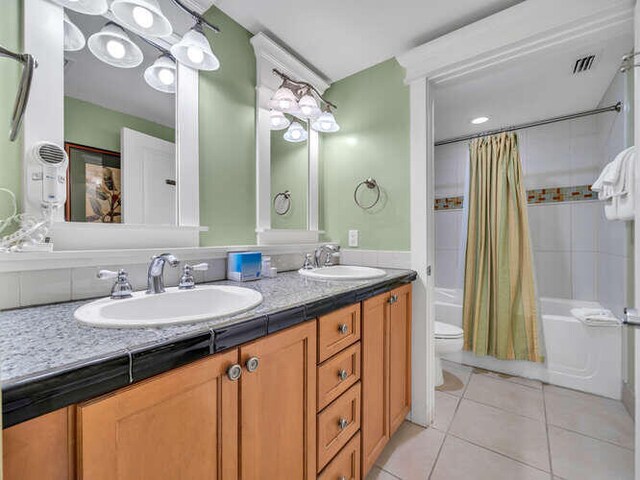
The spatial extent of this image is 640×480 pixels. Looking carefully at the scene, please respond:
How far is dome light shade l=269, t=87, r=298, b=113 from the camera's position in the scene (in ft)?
5.27

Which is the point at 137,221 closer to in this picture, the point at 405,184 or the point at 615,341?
the point at 405,184

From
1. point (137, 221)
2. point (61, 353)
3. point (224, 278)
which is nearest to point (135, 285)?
point (137, 221)

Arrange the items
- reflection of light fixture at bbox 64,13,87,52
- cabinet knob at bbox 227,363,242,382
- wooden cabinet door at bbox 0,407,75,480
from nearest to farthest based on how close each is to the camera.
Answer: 1. wooden cabinet door at bbox 0,407,75,480
2. cabinet knob at bbox 227,363,242,382
3. reflection of light fixture at bbox 64,13,87,52

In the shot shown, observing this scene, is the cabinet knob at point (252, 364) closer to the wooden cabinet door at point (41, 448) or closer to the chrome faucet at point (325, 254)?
the wooden cabinet door at point (41, 448)

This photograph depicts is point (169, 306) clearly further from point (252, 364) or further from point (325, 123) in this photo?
point (325, 123)

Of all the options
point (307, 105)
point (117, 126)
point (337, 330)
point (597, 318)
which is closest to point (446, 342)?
point (597, 318)

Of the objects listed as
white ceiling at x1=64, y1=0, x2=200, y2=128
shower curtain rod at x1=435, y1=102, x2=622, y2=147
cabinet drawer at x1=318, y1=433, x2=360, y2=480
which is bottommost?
cabinet drawer at x1=318, y1=433, x2=360, y2=480

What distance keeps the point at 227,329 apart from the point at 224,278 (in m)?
0.73

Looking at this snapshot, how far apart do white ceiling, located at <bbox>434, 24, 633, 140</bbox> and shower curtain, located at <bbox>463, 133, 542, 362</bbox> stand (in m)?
0.27

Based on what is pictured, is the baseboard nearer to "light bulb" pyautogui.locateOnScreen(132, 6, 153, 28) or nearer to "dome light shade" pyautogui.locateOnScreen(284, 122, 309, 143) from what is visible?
"dome light shade" pyautogui.locateOnScreen(284, 122, 309, 143)

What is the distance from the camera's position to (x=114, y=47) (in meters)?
1.07

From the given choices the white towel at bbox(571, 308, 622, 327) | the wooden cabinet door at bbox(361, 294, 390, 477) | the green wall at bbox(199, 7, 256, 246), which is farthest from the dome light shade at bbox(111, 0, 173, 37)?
the white towel at bbox(571, 308, 622, 327)

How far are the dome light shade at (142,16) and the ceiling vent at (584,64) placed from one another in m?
2.19

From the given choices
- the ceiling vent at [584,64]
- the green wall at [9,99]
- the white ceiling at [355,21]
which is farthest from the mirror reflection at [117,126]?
the ceiling vent at [584,64]
